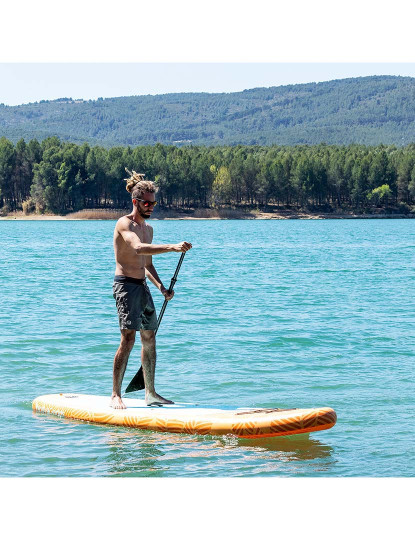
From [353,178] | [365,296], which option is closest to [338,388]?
[365,296]

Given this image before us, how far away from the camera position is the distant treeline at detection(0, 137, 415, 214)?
5778 inches

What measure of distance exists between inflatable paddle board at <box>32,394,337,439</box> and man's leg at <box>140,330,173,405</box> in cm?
13

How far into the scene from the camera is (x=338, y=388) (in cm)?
1364

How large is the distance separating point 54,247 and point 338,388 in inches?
2248

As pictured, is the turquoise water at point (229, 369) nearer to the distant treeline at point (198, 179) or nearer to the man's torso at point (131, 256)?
the man's torso at point (131, 256)

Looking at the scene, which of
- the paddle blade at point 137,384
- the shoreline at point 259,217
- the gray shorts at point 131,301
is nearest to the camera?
the gray shorts at point 131,301

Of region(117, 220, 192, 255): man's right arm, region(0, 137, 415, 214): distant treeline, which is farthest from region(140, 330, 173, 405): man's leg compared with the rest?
region(0, 137, 415, 214): distant treeline

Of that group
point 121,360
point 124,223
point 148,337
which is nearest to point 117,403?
point 121,360

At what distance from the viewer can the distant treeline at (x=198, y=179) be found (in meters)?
147

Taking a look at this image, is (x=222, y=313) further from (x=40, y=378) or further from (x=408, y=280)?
(x=408, y=280)

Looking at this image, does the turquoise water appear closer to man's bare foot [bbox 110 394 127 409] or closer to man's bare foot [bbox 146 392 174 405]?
man's bare foot [bbox 110 394 127 409]

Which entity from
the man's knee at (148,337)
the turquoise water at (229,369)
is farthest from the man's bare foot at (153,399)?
the man's knee at (148,337)

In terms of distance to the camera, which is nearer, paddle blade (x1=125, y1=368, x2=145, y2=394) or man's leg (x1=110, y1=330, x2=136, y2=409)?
man's leg (x1=110, y1=330, x2=136, y2=409)

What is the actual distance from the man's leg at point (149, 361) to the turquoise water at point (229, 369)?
529 millimetres
